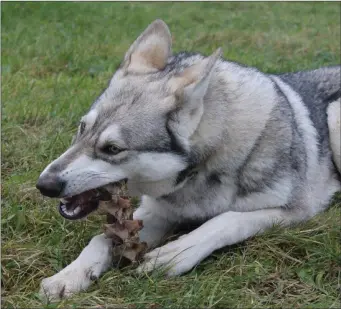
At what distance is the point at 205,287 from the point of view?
325 centimetres

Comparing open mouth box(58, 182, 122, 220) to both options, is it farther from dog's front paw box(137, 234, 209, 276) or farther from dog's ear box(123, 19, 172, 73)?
dog's ear box(123, 19, 172, 73)

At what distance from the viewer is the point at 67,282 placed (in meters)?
3.18

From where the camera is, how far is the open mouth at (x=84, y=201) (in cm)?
350

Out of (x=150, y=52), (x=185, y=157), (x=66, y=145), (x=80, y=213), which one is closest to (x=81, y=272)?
(x=80, y=213)

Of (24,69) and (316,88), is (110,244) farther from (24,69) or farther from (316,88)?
(24,69)

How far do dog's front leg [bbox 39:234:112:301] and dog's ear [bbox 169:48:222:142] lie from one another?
2.49 feet

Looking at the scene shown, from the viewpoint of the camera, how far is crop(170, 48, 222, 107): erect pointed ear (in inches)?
135

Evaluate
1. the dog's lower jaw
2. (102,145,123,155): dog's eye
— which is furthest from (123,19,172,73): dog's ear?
the dog's lower jaw

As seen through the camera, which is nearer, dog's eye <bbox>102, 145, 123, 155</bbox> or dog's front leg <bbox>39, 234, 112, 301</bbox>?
dog's front leg <bbox>39, 234, 112, 301</bbox>

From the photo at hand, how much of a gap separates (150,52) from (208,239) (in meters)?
1.27

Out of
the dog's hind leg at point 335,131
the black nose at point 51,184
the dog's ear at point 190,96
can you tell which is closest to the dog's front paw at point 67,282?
the black nose at point 51,184

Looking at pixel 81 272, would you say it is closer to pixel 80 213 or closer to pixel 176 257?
pixel 80 213

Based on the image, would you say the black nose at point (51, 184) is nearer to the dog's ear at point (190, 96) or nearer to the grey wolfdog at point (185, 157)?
the grey wolfdog at point (185, 157)

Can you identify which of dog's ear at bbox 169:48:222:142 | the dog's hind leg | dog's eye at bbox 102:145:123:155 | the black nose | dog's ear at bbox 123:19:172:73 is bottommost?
the dog's hind leg
